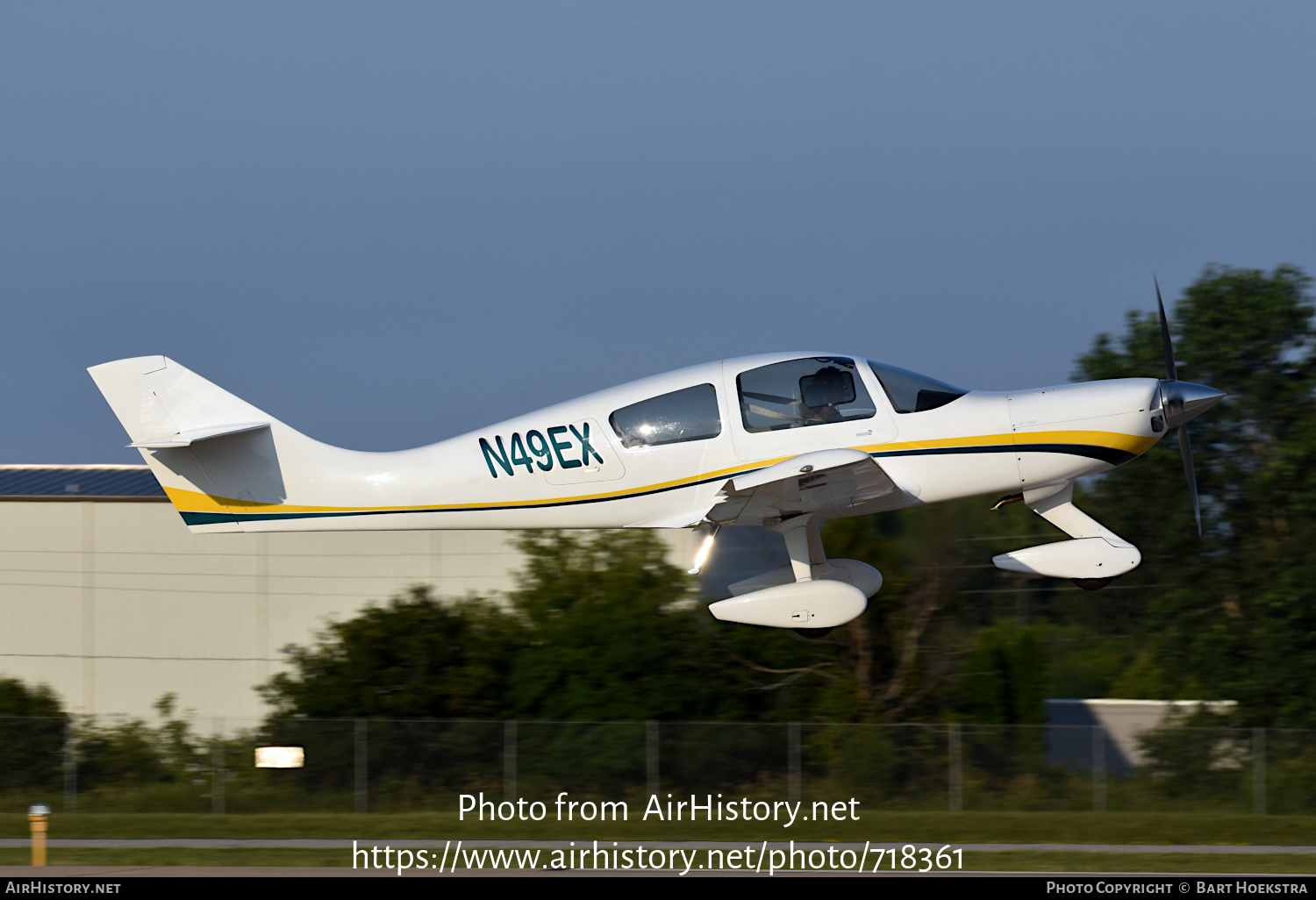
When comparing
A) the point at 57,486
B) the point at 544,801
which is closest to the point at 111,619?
the point at 57,486

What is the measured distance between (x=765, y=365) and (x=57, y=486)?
20934mm

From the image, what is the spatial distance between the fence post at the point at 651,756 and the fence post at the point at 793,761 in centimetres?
166

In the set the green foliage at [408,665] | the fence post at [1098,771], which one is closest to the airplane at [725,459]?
the fence post at [1098,771]

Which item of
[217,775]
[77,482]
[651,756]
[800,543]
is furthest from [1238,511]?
[77,482]

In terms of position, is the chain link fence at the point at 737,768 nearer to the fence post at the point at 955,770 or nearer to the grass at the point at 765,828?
the fence post at the point at 955,770

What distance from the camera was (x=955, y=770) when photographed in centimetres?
1747

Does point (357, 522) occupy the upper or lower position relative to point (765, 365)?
lower

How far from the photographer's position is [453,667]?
22.6 metres

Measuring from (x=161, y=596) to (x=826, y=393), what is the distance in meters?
18.3

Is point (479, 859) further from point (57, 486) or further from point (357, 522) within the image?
point (57, 486)

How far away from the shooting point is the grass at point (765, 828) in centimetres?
1573

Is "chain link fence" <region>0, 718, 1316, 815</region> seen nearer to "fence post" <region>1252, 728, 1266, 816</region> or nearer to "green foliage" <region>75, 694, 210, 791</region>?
"fence post" <region>1252, 728, 1266, 816</region>

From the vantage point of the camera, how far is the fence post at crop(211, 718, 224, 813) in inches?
699

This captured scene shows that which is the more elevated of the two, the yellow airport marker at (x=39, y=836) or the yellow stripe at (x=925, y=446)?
the yellow stripe at (x=925, y=446)
